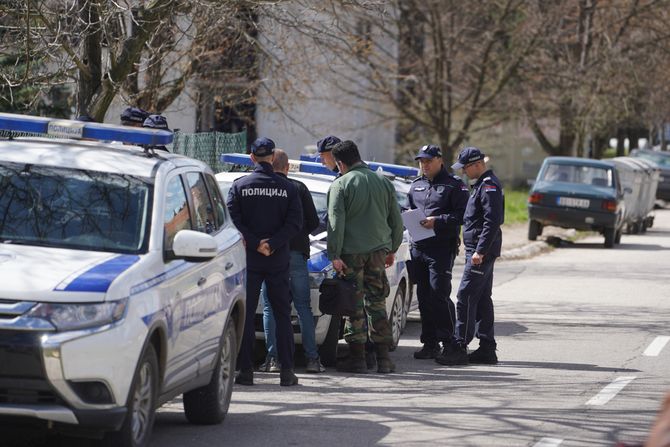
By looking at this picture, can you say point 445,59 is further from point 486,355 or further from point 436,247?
point 486,355

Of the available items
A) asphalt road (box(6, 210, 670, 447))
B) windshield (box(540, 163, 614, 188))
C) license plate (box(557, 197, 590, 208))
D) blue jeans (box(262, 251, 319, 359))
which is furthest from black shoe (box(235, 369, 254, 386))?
windshield (box(540, 163, 614, 188))

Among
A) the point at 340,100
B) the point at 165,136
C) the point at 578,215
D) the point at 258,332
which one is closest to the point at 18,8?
the point at 258,332

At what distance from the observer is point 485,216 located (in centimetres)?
1113

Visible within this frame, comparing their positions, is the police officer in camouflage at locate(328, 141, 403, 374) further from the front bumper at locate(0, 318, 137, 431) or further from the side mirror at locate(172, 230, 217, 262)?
the front bumper at locate(0, 318, 137, 431)

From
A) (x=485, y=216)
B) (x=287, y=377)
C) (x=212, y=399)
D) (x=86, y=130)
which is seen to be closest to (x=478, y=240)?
(x=485, y=216)

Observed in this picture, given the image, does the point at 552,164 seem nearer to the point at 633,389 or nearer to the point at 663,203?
the point at 633,389

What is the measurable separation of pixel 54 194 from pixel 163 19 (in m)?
6.06

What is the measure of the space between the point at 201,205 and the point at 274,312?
1.95 m

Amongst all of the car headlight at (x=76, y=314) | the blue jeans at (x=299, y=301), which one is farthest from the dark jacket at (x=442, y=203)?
the car headlight at (x=76, y=314)

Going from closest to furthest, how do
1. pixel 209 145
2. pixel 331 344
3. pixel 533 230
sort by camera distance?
pixel 331 344 → pixel 209 145 → pixel 533 230

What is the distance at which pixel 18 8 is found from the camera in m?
12.4

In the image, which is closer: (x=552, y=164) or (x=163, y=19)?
(x=163, y=19)

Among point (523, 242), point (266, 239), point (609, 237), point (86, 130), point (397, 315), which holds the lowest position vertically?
point (523, 242)

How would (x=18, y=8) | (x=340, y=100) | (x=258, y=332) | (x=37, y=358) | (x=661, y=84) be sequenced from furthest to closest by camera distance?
(x=661, y=84) < (x=340, y=100) < (x=18, y=8) < (x=258, y=332) < (x=37, y=358)
